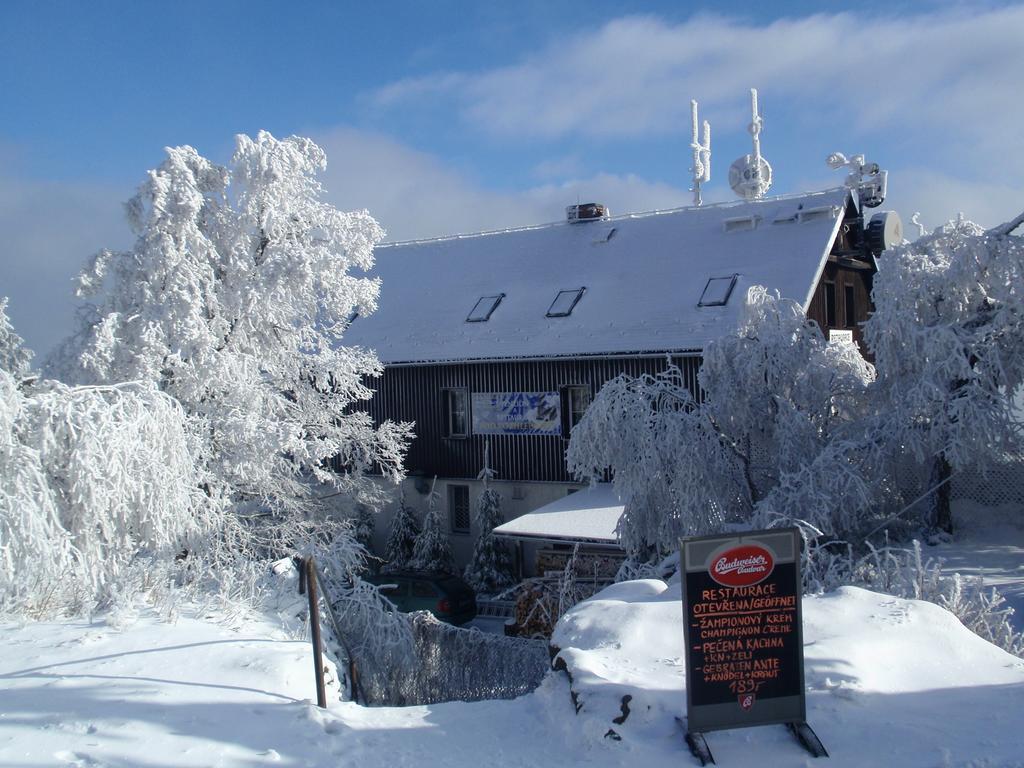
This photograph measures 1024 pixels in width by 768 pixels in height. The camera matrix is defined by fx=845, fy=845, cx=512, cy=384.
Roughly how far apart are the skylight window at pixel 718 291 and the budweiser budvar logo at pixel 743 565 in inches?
541

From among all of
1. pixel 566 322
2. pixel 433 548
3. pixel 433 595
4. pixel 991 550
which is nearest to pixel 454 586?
pixel 433 595

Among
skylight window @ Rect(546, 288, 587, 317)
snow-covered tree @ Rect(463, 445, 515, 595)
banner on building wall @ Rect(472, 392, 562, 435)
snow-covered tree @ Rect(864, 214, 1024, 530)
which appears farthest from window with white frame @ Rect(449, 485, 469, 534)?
snow-covered tree @ Rect(864, 214, 1024, 530)

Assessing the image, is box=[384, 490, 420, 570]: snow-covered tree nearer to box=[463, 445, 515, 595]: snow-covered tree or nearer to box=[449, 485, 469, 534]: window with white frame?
box=[449, 485, 469, 534]: window with white frame

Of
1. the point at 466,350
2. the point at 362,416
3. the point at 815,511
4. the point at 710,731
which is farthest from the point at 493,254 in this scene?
the point at 710,731

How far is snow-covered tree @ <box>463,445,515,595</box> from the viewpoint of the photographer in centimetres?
1994

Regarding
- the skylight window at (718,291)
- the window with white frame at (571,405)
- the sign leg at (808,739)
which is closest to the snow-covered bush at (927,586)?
the sign leg at (808,739)

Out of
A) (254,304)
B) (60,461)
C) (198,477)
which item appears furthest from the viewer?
(254,304)

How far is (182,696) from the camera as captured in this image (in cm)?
668

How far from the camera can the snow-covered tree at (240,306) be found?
13.9 metres

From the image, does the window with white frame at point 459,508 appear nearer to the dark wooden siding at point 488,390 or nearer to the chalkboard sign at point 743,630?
the dark wooden siding at point 488,390

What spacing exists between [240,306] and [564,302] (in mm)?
9177

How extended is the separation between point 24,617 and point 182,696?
3021 millimetres

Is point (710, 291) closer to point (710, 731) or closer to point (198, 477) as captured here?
point (198, 477)

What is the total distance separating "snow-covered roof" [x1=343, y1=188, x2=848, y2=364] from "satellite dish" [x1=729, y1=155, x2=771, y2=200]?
291cm
